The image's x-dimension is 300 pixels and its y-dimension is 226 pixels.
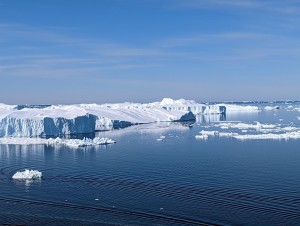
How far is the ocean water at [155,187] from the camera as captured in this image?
1625 centimetres

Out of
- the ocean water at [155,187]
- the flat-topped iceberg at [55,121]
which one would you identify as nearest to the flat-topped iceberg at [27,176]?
the ocean water at [155,187]

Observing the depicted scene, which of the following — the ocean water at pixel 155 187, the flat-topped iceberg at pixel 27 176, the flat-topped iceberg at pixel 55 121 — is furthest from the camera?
the flat-topped iceberg at pixel 55 121

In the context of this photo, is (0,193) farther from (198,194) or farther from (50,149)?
(50,149)

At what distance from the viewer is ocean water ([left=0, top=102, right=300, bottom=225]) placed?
16250mm

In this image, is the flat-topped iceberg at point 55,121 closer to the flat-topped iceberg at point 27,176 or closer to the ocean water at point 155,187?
the ocean water at point 155,187

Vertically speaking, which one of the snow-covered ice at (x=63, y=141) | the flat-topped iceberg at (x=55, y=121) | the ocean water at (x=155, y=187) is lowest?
the ocean water at (x=155, y=187)

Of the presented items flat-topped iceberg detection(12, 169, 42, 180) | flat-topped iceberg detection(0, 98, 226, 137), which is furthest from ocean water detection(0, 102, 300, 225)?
flat-topped iceberg detection(0, 98, 226, 137)

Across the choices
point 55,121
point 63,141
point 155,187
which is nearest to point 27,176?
point 155,187

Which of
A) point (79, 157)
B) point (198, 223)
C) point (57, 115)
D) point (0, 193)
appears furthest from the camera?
point (57, 115)

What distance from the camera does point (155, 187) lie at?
2077cm

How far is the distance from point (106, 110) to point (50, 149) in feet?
93.8

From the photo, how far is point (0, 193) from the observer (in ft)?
65.3

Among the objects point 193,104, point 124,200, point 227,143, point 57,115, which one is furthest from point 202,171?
point 193,104

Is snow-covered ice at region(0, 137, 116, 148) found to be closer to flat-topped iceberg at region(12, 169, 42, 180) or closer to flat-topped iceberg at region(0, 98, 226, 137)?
flat-topped iceberg at region(0, 98, 226, 137)
